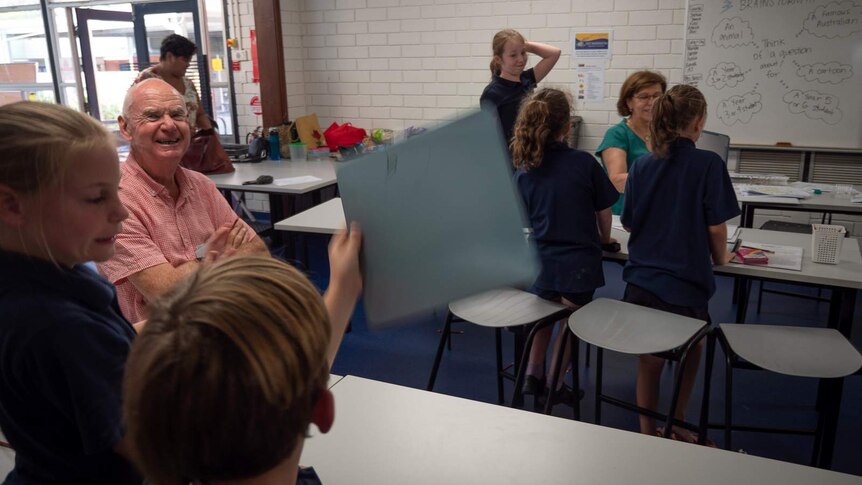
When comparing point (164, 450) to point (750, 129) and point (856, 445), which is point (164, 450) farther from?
point (750, 129)

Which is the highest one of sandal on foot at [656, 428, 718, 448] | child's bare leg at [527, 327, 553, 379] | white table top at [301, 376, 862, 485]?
white table top at [301, 376, 862, 485]

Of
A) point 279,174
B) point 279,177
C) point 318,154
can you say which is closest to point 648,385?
point 279,177

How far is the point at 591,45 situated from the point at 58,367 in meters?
4.88

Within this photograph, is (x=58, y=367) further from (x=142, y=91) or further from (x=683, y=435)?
(x=683, y=435)

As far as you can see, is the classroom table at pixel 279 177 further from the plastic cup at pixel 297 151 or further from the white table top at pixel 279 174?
the plastic cup at pixel 297 151

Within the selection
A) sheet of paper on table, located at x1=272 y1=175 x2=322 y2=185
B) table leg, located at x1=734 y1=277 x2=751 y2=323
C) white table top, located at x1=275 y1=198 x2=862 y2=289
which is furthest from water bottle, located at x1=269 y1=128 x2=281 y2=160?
table leg, located at x1=734 y1=277 x2=751 y2=323

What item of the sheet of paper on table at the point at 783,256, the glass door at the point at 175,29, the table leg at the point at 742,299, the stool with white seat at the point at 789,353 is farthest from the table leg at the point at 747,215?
the glass door at the point at 175,29

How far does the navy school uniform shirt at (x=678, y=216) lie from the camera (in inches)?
86.7

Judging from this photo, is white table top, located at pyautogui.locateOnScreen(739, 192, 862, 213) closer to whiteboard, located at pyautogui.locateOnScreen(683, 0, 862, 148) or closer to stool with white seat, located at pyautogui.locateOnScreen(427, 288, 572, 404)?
whiteboard, located at pyautogui.locateOnScreen(683, 0, 862, 148)

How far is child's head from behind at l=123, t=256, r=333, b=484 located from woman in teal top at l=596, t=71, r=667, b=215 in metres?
2.61

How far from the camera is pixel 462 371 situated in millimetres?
3229

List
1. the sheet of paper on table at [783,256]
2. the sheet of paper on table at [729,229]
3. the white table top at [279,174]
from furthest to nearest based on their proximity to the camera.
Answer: the white table top at [279,174], the sheet of paper on table at [729,229], the sheet of paper on table at [783,256]

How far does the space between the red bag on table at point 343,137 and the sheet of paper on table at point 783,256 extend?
3.24 meters

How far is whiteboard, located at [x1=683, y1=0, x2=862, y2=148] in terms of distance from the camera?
4.35 meters
